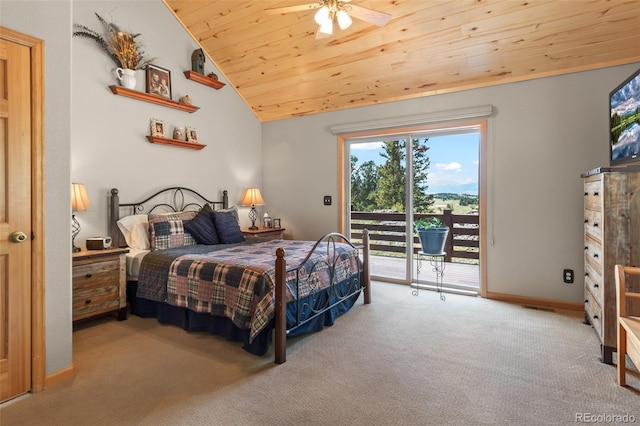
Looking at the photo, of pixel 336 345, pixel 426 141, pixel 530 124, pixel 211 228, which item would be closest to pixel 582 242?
pixel 530 124

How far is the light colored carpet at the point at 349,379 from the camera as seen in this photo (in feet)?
5.91

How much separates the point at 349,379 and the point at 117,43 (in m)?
4.03

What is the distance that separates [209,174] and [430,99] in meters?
3.13

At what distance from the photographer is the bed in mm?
2416

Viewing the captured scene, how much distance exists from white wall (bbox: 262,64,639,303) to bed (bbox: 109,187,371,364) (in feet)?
5.45

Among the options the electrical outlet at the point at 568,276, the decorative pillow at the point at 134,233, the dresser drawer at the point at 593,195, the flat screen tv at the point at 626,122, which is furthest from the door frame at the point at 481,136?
the decorative pillow at the point at 134,233

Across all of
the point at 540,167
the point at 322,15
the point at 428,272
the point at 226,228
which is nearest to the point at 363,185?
the point at 428,272

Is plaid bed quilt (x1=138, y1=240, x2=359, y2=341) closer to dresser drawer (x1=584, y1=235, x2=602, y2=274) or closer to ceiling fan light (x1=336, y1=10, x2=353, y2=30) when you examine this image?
ceiling fan light (x1=336, y1=10, x2=353, y2=30)

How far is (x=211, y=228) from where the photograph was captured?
3.92 metres

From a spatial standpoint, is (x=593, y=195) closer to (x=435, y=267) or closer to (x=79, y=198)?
(x=435, y=267)

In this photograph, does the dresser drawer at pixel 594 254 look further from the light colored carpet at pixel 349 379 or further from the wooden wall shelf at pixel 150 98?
the wooden wall shelf at pixel 150 98

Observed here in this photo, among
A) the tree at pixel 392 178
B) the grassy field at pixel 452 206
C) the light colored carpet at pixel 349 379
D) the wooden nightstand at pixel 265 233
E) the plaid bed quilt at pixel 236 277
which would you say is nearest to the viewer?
the light colored carpet at pixel 349 379

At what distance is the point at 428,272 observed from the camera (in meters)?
4.55

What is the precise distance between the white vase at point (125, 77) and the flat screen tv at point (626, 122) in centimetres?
457
